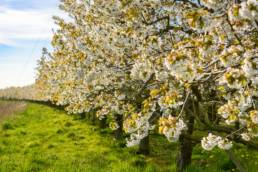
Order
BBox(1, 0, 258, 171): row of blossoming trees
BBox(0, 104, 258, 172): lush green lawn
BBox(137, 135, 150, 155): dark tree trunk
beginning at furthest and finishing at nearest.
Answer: BBox(137, 135, 150, 155): dark tree trunk → BBox(0, 104, 258, 172): lush green lawn → BBox(1, 0, 258, 171): row of blossoming trees

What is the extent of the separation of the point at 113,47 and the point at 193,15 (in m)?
6.47

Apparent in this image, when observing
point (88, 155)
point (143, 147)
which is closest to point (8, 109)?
point (88, 155)

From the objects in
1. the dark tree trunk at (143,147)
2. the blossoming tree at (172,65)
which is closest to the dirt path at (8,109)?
the dark tree trunk at (143,147)

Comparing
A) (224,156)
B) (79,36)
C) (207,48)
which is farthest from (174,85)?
(224,156)

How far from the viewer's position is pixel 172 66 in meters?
5.46

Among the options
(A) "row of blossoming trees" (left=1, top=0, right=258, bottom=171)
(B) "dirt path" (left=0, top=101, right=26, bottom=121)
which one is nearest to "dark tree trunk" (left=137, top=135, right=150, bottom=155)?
(A) "row of blossoming trees" (left=1, top=0, right=258, bottom=171)

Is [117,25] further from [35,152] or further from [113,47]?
[35,152]

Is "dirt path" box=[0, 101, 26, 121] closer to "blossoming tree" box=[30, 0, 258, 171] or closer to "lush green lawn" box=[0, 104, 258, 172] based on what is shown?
"lush green lawn" box=[0, 104, 258, 172]

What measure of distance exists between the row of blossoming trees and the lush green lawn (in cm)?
124

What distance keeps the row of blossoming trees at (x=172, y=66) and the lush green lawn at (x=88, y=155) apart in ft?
4.06

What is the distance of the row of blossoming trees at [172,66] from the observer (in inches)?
218

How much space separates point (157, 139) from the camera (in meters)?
24.2

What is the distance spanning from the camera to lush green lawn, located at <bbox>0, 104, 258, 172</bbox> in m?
15.0

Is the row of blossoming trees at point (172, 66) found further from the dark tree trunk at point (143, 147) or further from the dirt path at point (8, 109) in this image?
the dirt path at point (8, 109)
